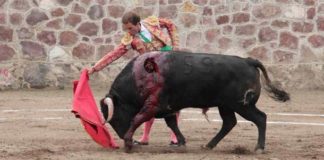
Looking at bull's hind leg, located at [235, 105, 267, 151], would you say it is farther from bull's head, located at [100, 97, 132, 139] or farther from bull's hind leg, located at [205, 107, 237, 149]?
bull's head, located at [100, 97, 132, 139]

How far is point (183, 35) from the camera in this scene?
15.3 metres

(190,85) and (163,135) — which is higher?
(190,85)

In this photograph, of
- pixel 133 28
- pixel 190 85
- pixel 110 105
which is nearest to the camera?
pixel 190 85

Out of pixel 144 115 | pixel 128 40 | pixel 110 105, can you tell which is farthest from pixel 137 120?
pixel 128 40

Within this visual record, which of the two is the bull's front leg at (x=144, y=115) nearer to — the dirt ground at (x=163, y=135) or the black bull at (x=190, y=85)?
the black bull at (x=190, y=85)

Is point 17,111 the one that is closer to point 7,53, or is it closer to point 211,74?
point 7,53

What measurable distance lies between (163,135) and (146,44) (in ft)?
4.32

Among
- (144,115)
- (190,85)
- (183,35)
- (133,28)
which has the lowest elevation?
(183,35)

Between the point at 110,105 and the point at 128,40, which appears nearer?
the point at 110,105

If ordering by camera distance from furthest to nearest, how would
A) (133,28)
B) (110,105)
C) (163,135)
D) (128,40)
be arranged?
1. (163,135)
2. (128,40)
3. (133,28)
4. (110,105)

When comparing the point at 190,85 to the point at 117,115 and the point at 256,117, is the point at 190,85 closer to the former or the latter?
the point at 256,117

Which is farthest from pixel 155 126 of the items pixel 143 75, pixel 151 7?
pixel 151 7

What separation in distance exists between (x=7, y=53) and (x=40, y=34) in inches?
28.1

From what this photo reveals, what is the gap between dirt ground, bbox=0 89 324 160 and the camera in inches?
306
